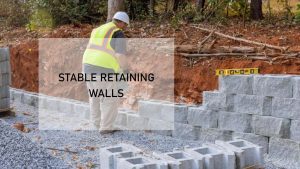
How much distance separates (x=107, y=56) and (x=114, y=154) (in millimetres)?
2700

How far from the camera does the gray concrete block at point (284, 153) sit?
5.85 metres

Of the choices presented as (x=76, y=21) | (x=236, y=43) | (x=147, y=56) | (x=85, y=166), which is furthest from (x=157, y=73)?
(x=76, y=21)

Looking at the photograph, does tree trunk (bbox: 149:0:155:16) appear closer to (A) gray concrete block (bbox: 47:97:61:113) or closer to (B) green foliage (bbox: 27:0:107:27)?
(B) green foliage (bbox: 27:0:107:27)

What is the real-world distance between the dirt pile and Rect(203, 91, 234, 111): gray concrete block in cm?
115

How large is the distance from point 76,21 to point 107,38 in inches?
288

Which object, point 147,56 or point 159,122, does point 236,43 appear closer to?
point 147,56

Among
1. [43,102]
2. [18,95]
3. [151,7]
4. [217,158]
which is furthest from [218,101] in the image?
[151,7]

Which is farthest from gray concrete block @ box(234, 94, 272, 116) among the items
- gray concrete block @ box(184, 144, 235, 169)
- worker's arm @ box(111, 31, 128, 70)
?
worker's arm @ box(111, 31, 128, 70)

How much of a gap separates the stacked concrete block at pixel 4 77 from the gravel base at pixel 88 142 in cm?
108

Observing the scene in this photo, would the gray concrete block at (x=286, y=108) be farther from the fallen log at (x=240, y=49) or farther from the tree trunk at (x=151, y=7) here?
the tree trunk at (x=151, y=7)

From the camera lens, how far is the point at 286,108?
19.3ft

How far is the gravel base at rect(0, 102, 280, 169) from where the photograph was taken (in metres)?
6.40

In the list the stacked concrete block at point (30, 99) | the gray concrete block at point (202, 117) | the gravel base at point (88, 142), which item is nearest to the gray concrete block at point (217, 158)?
the gravel base at point (88, 142)

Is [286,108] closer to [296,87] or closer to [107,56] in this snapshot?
[296,87]
